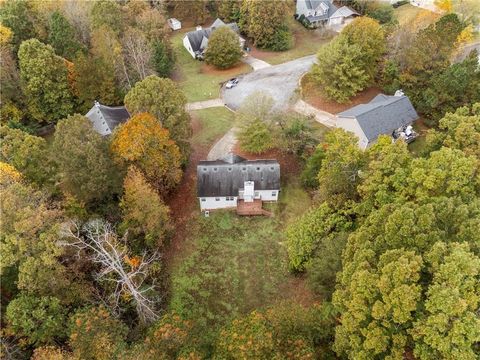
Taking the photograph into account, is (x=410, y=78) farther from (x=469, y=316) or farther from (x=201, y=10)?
(x=201, y=10)

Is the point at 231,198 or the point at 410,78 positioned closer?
the point at 231,198

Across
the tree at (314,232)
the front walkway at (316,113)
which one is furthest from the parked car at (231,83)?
the tree at (314,232)

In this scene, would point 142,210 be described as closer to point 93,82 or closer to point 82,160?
point 82,160

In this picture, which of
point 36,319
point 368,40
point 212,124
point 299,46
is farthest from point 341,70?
point 36,319

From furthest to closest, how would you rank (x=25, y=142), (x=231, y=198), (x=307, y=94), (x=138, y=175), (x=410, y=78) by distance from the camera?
(x=307, y=94) → (x=410, y=78) → (x=231, y=198) → (x=25, y=142) → (x=138, y=175)

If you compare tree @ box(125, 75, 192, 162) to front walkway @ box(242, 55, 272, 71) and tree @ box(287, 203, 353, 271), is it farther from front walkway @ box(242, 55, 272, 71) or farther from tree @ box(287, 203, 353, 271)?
front walkway @ box(242, 55, 272, 71)

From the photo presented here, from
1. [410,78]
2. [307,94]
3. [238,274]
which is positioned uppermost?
[410,78]

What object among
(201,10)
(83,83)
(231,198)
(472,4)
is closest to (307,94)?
(231,198)
